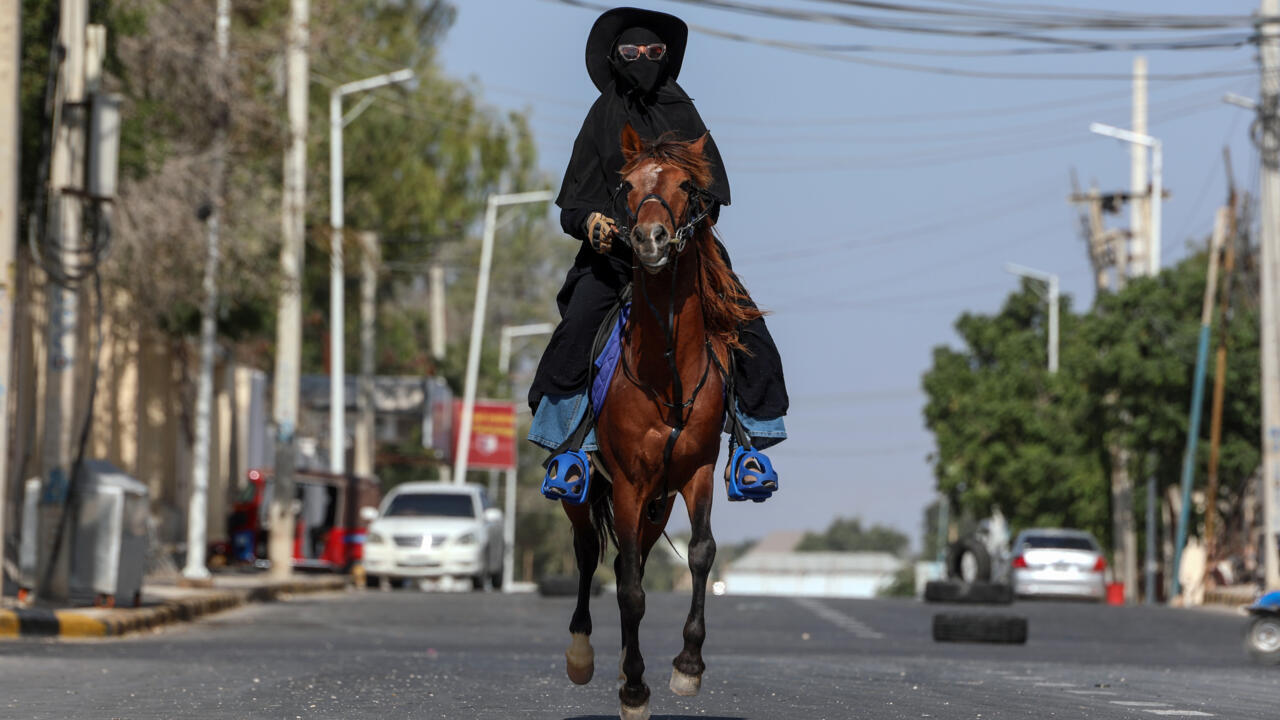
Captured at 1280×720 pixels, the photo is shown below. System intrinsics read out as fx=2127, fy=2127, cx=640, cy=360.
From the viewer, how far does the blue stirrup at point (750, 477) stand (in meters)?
9.01

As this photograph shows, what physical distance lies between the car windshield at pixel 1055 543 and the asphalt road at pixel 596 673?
16098 mm

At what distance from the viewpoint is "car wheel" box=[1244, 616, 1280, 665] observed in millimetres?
19078

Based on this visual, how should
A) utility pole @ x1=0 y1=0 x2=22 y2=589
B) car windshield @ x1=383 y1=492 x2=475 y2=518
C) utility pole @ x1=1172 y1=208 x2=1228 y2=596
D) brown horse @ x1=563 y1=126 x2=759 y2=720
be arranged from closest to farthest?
brown horse @ x1=563 y1=126 x2=759 y2=720, utility pole @ x1=0 y1=0 x2=22 y2=589, car windshield @ x1=383 y1=492 x2=475 y2=518, utility pole @ x1=1172 y1=208 x2=1228 y2=596

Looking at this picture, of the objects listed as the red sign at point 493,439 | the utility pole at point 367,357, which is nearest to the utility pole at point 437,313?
the red sign at point 493,439

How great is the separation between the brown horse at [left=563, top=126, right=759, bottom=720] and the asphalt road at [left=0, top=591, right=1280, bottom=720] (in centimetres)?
130

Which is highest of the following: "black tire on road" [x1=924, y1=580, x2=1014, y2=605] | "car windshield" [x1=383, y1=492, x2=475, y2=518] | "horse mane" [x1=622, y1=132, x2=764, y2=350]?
"horse mane" [x1=622, y1=132, x2=764, y2=350]

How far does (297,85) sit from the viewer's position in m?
35.8

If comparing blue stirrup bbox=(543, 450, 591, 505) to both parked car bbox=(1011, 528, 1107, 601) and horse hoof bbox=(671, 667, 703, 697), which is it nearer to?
horse hoof bbox=(671, 667, 703, 697)

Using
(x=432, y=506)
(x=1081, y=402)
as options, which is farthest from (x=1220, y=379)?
(x=432, y=506)

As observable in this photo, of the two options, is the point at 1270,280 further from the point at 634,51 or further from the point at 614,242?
the point at 614,242

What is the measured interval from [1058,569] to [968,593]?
7352 millimetres

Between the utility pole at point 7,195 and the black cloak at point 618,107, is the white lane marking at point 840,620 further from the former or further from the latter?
the black cloak at point 618,107

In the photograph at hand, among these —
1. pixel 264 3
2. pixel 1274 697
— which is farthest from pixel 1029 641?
pixel 264 3

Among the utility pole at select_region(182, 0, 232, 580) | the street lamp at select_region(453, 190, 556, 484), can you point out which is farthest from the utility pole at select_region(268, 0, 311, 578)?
the street lamp at select_region(453, 190, 556, 484)
